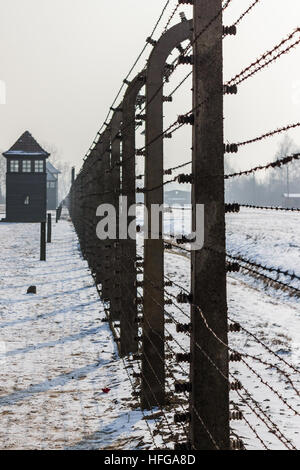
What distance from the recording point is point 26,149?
130ft

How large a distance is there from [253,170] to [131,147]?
4020 mm

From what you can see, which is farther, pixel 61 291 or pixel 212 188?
pixel 61 291

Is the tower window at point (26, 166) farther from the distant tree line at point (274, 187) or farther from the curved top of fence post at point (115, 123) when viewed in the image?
the distant tree line at point (274, 187)

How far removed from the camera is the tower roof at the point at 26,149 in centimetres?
3938

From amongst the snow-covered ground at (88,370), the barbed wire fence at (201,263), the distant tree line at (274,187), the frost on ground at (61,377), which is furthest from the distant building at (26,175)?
the distant tree line at (274,187)

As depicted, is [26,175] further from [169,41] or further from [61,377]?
[169,41]

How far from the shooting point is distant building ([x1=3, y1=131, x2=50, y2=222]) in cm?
3959

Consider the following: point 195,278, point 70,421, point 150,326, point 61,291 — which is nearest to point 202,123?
point 195,278

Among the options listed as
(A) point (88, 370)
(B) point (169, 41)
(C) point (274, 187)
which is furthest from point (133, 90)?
(C) point (274, 187)

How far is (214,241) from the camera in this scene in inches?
115

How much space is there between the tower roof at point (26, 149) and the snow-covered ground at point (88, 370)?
27.4 metres

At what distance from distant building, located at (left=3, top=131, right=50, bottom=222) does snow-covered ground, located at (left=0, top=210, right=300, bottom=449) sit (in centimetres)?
2730

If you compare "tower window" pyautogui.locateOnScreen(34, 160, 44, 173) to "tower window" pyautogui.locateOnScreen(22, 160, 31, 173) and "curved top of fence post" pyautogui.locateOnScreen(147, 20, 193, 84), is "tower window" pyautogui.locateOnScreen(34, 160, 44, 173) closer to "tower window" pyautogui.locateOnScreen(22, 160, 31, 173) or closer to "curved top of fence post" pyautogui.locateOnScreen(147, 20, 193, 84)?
"tower window" pyautogui.locateOnScreen(22, 160, 31, 173)
